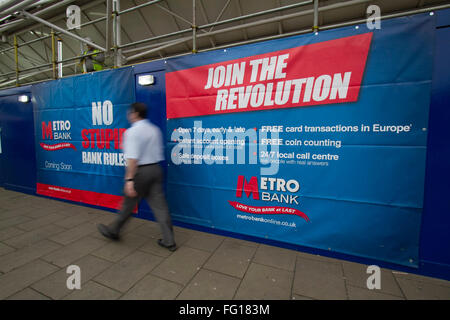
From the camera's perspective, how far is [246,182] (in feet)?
10.1

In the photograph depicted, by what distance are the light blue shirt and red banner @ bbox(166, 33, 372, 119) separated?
80cm

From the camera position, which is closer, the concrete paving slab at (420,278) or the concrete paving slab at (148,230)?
the concrete paving slab at (420,278)

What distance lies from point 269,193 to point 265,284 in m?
1.13

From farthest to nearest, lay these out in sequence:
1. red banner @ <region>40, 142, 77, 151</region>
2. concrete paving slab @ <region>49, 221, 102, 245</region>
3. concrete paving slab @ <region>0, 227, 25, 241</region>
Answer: red banner @ <region>40, 142, 77, 151</region> < concrete paving slab @ <region>0, 227, 25, 241</region> < concrete paving slab @ <region>49, 221, 102, 245</region>

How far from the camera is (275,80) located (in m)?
2.81

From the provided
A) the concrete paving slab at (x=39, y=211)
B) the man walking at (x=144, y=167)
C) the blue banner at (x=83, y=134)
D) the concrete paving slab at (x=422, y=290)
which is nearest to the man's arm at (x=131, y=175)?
the man walking at (x=144, y=167)

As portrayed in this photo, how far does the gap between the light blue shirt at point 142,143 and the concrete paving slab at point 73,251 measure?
1.43 meters

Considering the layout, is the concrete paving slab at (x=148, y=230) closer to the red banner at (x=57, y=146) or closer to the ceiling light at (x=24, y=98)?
the red banner at (x=57, y=146)

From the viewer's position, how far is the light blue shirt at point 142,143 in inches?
106

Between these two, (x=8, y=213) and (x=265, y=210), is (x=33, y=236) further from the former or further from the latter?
(x=265, y=210)

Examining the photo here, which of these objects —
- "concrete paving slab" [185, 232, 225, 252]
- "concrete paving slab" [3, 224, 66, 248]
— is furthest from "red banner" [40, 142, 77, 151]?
"concrete paving slab" [185, 232, 225, 252]

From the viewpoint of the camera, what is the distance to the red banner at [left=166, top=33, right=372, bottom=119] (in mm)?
2482

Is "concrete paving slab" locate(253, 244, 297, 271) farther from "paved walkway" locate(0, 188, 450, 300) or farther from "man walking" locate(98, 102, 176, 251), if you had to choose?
"man walking" locate(98, 102, 176, 251)
